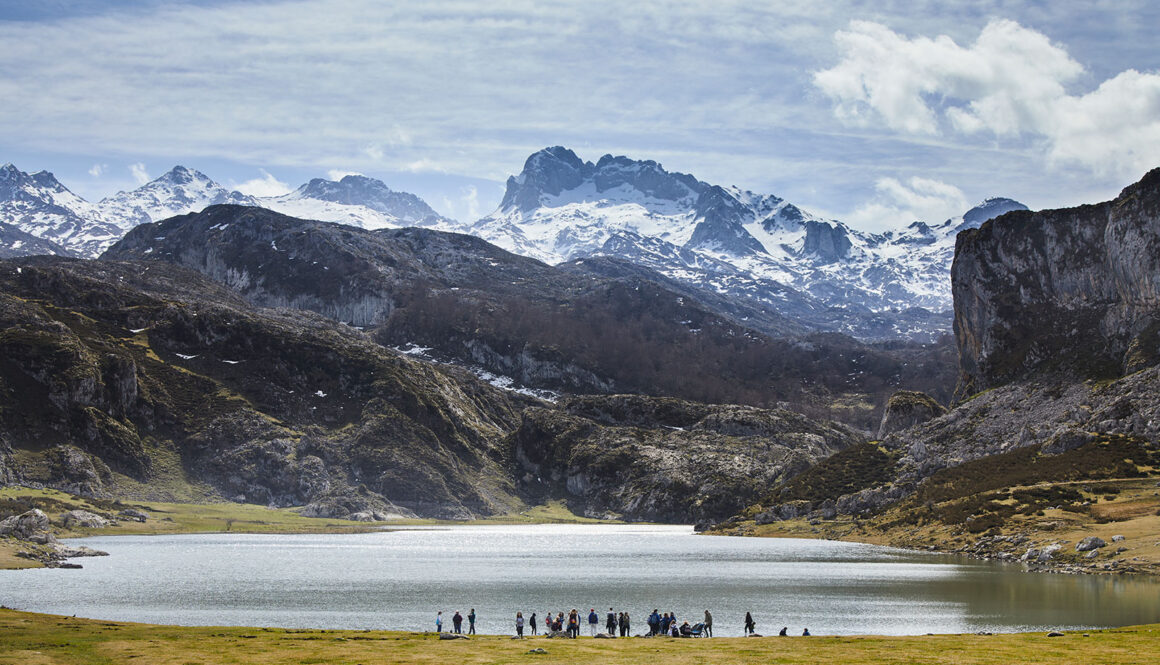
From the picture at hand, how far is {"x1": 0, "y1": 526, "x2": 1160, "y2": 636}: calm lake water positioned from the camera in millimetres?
96188

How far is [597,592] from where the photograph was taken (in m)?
125

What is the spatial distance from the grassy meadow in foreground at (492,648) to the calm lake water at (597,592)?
42.0ft

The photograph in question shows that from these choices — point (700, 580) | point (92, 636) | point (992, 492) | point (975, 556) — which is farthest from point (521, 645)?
point (992, 492)

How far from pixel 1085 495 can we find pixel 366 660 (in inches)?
5807

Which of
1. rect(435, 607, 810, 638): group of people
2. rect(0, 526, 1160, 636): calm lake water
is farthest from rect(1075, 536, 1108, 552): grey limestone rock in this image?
rect(435, 607, 810, 638): group of people

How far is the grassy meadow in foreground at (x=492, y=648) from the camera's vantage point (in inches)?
2532

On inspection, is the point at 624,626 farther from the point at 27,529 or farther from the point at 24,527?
the point at 24,527

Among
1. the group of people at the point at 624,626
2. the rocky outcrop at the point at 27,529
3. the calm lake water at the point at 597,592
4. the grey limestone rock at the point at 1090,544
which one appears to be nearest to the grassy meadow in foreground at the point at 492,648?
the group of people at the point at 624,626

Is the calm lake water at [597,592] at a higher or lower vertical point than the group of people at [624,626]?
lower

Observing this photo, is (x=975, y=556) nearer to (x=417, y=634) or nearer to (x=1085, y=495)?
(x=1085, y=495)

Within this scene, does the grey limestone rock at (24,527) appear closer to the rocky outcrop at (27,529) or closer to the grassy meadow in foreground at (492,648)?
the rocky outcrop at (27,529)

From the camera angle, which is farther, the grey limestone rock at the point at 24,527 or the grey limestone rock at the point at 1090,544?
the grey limestone rock at the point at 24,527

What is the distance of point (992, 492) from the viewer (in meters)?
195

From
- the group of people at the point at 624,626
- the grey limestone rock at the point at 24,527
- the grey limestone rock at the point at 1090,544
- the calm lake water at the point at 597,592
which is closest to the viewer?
the group of people at the point at 624,626
